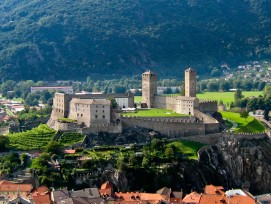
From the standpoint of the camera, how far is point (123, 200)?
82375 mm

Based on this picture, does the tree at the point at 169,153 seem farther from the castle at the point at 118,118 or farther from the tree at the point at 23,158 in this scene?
the tree at the point at 23,158

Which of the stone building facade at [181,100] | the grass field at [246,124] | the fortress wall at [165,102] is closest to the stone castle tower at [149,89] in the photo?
the stone building facade at [181,100]

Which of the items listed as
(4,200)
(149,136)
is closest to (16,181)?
(4,200)

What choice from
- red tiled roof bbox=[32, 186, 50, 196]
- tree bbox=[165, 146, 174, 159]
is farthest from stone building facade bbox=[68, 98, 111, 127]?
red tiled roof bbox=[32, 186, 50, 196]

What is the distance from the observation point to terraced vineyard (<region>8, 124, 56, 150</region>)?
334ft

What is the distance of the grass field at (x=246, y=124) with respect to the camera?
403 ft

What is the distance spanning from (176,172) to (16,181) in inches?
940

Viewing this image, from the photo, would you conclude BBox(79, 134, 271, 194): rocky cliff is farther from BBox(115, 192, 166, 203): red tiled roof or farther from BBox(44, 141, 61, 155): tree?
BBox(115, 192, 166, 203): red tiled roof

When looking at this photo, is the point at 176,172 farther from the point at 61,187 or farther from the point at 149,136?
the point at 61,187

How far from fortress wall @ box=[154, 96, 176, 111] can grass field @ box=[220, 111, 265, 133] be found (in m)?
12.7

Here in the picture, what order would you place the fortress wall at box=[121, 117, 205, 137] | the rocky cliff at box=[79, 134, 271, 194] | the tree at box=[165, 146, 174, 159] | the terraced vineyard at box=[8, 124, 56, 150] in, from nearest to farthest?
the rocky cliff at box=[79, 134, 271, 194]
the tree at box=[165, 146, 174, 159]
the terraced vineyard at box=[8, 124, 56, 150]
the fortress wall at box=[121, 117, 205, 137]

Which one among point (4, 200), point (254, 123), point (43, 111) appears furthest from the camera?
point (43, 111)

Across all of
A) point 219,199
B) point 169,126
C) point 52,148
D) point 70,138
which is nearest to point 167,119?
point 169,126

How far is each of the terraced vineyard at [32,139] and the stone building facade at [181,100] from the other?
2484cm
